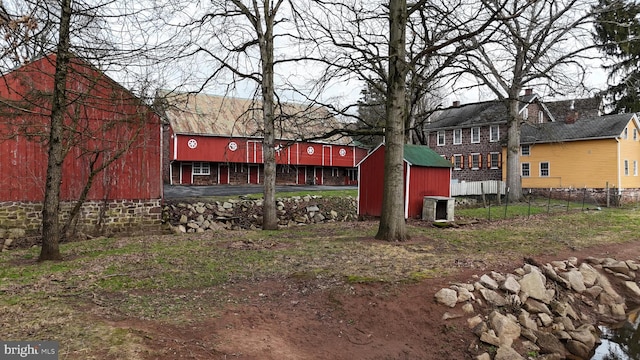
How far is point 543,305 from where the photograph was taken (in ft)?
24.1

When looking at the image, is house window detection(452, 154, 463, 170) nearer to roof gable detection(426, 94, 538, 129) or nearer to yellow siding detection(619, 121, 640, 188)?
roof gable detection(426, 94, 538, 129)

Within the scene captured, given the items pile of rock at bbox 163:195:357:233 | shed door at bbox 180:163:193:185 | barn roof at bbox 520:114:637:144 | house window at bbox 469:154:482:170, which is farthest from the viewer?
house window at bbox 469:154:482:170

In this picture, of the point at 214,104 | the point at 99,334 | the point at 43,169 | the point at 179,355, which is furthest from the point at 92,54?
the point at 214,104

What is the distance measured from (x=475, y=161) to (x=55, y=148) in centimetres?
3453

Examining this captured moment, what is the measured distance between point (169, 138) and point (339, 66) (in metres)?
23.0

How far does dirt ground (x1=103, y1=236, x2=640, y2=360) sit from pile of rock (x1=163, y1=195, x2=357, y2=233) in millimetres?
9348

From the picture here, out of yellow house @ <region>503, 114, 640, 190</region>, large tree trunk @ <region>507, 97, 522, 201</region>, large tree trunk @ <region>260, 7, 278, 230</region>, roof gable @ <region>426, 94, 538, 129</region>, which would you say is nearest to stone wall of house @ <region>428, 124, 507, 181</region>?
roof gable @ <region>426, 94, 538, 129</region>

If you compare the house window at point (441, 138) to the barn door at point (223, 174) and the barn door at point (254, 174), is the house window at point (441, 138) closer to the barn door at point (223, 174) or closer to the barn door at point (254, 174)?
the barn door at point (254, 174)

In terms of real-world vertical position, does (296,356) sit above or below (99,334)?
below

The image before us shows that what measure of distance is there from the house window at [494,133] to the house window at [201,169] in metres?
23.5

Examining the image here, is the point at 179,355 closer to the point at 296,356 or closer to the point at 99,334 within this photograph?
the point at 99,334

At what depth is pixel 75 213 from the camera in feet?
39.9

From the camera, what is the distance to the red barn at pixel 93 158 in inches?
487

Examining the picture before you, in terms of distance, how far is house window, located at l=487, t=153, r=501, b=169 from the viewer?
3480 centimetres
